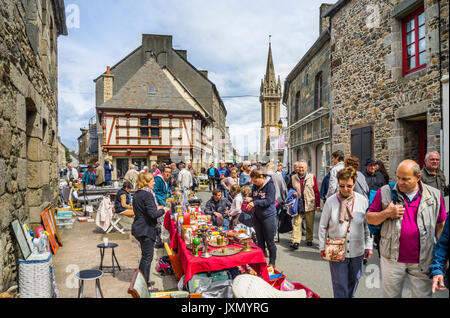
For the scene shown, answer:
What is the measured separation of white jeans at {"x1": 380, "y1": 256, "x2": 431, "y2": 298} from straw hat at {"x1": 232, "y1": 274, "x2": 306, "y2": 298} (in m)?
0.68

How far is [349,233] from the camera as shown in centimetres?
289

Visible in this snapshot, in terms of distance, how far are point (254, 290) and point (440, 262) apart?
131 cm

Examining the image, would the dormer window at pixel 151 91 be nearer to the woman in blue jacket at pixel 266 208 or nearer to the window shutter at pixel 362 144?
the window shutter at pixel 362 144

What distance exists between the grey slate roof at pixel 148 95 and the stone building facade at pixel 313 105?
9.45 metres

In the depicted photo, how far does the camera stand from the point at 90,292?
3.92 metres

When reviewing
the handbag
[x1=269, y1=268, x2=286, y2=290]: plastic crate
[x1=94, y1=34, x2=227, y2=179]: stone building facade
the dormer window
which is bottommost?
[x1=269, y1=268, x2=286, y2=290]: plastic crate

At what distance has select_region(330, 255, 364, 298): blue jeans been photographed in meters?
2.88

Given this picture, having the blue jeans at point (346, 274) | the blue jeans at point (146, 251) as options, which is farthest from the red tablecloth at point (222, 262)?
the blue jeans at point (346, 274)

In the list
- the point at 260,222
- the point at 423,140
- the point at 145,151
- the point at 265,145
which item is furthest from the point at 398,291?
the point at 265,145

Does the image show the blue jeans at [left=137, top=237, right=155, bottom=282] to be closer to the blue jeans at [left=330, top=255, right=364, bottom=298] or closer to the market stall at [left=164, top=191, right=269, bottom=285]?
the market stall at [left=164, top=191, right=269, bottom=285]

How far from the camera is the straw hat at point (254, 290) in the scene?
2.23 m

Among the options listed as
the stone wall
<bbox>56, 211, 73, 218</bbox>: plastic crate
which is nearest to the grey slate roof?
the stone wall

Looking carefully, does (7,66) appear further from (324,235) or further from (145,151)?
(145,151)

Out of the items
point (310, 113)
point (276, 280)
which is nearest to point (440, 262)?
point (276, 280)
